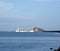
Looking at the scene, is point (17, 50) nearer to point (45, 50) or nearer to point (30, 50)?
point (30, 50)

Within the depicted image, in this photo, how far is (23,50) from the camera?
47250 mm

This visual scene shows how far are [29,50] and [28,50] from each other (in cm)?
25

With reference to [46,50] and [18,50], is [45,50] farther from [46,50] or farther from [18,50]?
[18,50]

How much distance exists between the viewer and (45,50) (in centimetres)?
4550

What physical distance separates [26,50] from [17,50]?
1722mm

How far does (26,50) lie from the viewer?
154 feet

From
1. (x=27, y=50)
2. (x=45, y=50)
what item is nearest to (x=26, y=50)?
(x=27, y=50)

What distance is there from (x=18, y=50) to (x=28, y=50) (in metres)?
1.91

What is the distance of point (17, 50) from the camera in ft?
155

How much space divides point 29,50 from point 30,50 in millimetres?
199

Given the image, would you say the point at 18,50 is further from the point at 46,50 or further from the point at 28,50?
the point at 46,50

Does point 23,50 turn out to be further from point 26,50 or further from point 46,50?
point 46,50

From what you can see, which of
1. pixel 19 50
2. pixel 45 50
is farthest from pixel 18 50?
pixel 45 50

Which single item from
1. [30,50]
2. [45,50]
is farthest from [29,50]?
[45,50]
